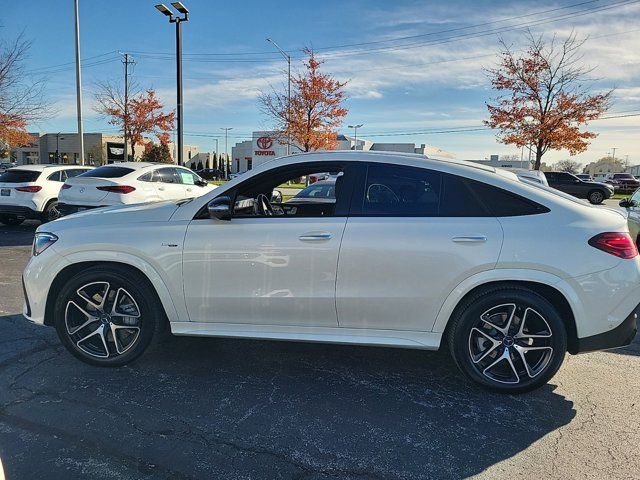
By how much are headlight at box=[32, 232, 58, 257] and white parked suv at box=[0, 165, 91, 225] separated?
27.2ft

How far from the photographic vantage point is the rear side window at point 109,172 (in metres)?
9.98

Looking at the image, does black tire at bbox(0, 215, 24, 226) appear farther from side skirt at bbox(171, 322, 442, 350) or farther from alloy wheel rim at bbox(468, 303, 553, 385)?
alloy wheel rim at bbox(468, 303, 553, 385)

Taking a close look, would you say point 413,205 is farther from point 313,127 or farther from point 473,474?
point 313,127

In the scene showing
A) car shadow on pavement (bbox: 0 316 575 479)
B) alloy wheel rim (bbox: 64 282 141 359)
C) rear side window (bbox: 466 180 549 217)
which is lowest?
car shadow on pavement (bbox: 0 316 575 479)

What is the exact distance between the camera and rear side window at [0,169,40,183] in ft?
36.3

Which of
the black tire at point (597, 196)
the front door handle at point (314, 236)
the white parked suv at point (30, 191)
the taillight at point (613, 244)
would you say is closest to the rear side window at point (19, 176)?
the white parked suv at point (30, 191)

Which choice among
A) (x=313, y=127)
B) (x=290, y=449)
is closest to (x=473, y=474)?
(x=290, y=449)

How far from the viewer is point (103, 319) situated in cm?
383

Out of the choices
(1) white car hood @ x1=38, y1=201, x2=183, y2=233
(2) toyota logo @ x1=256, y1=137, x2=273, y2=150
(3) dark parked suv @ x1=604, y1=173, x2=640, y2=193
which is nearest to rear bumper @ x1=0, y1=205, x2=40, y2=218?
(1) white car hood @ x1=38, y1=201, x2=183, y2=233

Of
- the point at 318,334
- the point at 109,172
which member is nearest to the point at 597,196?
the point at 109,172

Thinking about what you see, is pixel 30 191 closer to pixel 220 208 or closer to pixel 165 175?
pixel 165 175

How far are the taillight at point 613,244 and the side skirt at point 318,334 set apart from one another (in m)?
1.23

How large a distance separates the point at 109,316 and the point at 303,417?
1.81m

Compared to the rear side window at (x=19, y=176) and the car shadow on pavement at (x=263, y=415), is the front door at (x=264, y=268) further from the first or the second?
the rear side window at (x=19, y=176)
